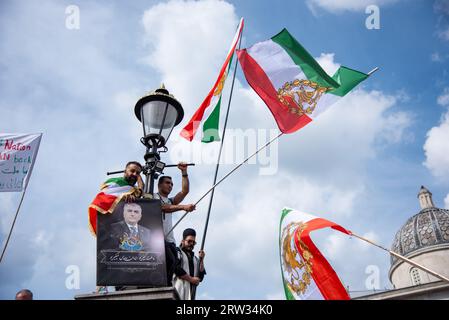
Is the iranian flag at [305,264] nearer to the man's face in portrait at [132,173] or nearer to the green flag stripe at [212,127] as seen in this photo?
the green flag stripe at [212,127]

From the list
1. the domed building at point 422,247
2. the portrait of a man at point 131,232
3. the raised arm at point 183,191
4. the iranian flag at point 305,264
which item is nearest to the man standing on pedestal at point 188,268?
the raised arm at point 183,191

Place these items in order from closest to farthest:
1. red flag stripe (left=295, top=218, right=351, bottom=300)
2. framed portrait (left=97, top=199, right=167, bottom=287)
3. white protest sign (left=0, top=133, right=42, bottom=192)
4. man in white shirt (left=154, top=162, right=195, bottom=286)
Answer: framed portrait (left=97, top=199, right=167, bottom=287) < man in white shirt (left=154, top=162, right=195, bottom=286) < red flag stripe (left=295, top=218, right=351, bottom=300) < white protest sign (left=0, top=133, right=42, bottom=192)

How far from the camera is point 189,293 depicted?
6.04 metres

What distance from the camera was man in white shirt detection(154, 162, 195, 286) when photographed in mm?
5855

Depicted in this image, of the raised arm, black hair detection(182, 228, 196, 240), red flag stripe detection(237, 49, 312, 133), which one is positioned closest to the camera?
black hair detection(182, 228, 196, 240)

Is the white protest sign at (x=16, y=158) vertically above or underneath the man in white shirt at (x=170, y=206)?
above

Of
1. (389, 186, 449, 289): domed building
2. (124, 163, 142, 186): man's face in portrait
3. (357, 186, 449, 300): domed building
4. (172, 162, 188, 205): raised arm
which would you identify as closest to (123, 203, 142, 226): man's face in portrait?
(124, 163, 142, 186): man's face in portrait

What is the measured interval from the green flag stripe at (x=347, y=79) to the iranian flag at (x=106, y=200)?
543 centimetres

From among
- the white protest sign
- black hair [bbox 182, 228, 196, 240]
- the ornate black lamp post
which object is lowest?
black hair [bbox 182, 228, 196, 240]

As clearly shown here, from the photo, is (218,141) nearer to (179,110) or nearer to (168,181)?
(179,110)

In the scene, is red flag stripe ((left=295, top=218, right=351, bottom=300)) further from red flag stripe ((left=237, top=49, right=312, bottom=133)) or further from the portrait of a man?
the portrait of a man

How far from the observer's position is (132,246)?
534 centimetres

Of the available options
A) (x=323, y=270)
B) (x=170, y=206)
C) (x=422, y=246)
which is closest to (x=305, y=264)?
(x=323, y=270)

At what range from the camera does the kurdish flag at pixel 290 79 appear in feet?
30.2
